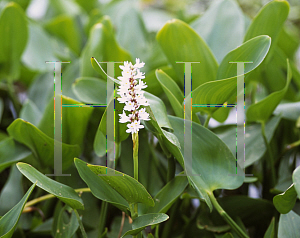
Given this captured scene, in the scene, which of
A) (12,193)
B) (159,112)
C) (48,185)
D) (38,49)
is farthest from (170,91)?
(38,49)

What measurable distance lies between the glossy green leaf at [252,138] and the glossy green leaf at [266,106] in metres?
0.03

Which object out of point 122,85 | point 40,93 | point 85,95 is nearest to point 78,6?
point 40,93

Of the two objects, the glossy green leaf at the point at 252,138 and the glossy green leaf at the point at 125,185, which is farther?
the glossy green leaf at the point at 252,138

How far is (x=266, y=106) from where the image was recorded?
32 cm

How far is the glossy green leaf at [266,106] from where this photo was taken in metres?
0.31

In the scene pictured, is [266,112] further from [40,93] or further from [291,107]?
[40,93]

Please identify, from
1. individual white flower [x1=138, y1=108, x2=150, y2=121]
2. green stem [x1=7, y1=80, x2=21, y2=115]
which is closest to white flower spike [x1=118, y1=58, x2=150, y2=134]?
individual white flower [x1=138, y1=108, x2=150, y2=121]

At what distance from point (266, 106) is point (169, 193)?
16 cm

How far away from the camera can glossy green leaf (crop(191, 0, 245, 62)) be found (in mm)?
394

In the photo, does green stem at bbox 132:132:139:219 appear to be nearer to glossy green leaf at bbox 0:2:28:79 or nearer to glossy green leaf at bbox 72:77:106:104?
glossy green leaf at bbox 72:77:106:104

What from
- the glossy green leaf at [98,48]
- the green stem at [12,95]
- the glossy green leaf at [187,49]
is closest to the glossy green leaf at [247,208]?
the glossy green leaf at [187,49]

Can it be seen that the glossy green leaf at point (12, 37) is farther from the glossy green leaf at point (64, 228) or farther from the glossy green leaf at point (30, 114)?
the glossy green leaf at point (64, 228)

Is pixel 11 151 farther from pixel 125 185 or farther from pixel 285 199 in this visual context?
pixel 285 199

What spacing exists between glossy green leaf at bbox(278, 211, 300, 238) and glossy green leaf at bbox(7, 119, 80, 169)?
25 centimetres
